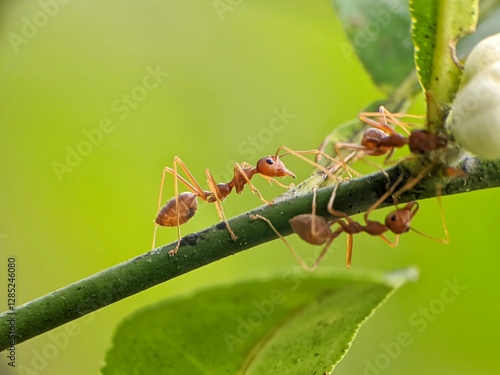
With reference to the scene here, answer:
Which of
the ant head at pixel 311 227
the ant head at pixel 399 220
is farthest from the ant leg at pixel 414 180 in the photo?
the ant head at pixel 399 220

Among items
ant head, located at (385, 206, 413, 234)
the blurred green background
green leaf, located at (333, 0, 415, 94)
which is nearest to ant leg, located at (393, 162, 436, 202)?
ant head, located at (385, 206, 413, 234)

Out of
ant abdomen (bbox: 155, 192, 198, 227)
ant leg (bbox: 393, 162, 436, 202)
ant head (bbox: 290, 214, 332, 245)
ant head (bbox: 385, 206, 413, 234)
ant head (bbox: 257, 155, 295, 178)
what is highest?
ant abdomen (bbox: 155, 192, 198, 227)

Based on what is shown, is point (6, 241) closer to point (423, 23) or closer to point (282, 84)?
point (282, 84)

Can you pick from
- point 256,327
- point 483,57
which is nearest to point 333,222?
point 256,327

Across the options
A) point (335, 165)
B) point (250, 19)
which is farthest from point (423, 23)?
point (250, 19)

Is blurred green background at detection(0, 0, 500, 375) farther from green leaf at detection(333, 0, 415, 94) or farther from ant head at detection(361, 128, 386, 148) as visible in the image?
ant head at detection(361, 128, 386, 148)

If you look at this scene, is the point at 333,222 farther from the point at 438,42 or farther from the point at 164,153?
the point at 164,153
